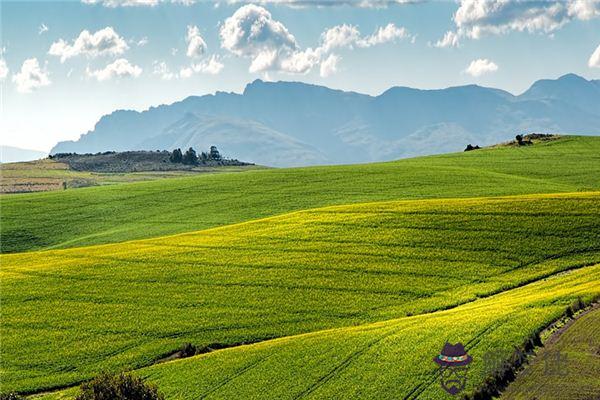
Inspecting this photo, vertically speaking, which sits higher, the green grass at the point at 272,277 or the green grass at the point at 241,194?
the green grass at the point at 241,194

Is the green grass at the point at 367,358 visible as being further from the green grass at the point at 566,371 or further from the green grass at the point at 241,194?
the green grass at the point at 241,194

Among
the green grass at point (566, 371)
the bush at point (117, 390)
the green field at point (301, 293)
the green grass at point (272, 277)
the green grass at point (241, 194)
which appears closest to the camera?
the green grass at point (566, 371)

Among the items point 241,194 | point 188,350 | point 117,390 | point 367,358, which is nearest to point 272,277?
point 188,350

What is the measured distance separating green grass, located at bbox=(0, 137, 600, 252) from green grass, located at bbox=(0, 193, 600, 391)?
1406cm

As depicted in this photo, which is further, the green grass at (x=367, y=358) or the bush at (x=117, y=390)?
the green grass at (x=367, y=358)

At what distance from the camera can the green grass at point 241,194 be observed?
76.1 meters

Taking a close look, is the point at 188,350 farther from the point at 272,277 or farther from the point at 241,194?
the point at 241,194

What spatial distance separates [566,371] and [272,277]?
81.0ft

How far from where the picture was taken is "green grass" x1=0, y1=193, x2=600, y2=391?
3703 cm

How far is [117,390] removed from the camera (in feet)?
83.9

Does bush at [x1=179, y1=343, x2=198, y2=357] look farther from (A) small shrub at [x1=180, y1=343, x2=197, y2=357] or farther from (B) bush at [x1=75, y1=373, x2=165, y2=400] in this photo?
(B) bush at [x1=75, y1=373, x2=165, y2=400]

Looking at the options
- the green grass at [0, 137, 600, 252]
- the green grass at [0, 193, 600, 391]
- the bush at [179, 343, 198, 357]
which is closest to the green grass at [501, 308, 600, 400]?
the green grass at [0, 193, 600, 391]

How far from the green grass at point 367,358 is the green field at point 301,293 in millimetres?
101

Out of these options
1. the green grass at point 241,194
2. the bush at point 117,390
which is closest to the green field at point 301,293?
the green grass at point 241,194
